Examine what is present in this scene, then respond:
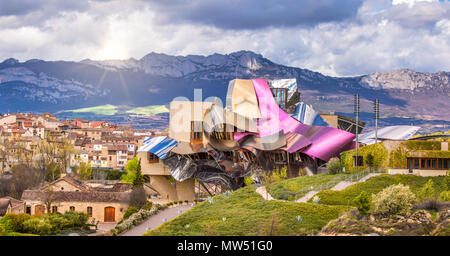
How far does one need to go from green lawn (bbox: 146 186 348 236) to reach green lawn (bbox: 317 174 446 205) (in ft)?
7.10

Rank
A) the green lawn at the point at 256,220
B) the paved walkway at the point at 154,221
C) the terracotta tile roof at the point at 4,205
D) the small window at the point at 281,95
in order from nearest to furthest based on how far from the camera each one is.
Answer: the green lawn at the point at 256,220
the paved walkway at the point at 154,221
the terracotta tile roof at the point at 4,205
the small window at the point at 281,95

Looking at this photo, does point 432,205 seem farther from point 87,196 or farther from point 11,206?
point 11,206

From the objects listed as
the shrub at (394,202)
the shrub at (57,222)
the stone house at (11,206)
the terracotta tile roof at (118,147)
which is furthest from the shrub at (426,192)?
the terracotta tile roof at (118,147)

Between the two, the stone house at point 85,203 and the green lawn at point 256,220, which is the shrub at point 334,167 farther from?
the stone house at point 85,203

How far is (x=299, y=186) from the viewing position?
38375mm

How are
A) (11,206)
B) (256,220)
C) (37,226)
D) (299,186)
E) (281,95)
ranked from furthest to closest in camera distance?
(281,95) < (11,206) < (37,226) < (299,186) < (256,220)

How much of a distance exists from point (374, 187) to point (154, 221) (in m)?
15.0

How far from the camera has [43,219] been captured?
40.7 m

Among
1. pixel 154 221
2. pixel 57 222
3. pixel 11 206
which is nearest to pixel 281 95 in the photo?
pixel 154 221

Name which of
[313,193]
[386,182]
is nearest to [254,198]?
[313,193]

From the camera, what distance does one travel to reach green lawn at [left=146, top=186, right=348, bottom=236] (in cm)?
2855

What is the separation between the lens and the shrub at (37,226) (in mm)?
38969

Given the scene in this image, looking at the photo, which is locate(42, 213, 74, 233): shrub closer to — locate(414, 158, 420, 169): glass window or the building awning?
the building awning

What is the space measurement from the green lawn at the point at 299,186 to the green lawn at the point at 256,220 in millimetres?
2615
